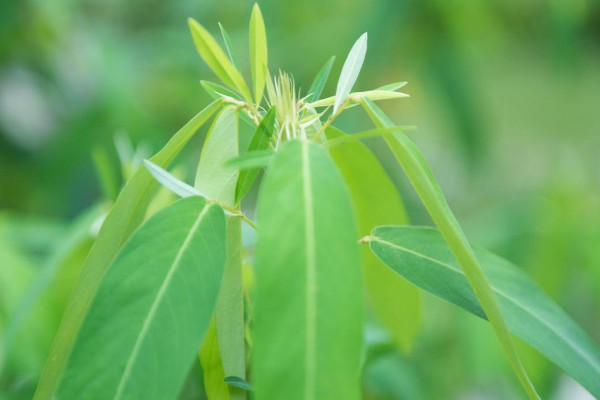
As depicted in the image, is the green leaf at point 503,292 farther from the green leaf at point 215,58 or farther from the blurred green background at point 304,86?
the blurred green background at point 304,86

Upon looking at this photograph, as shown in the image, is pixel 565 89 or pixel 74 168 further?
pixel 565 89

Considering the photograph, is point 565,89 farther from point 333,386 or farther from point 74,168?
point 333,386

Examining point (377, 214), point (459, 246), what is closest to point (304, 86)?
point (377, 214)

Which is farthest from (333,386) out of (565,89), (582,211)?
(565,89)

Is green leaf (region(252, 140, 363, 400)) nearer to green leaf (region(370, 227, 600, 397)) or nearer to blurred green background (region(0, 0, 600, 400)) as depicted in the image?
green leaf (region(370, 227, 600, 397))

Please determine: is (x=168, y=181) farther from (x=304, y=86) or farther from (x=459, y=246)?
(x=304, y=86)

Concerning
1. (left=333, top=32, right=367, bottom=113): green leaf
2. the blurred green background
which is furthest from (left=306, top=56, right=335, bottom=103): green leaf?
the blurred green background
